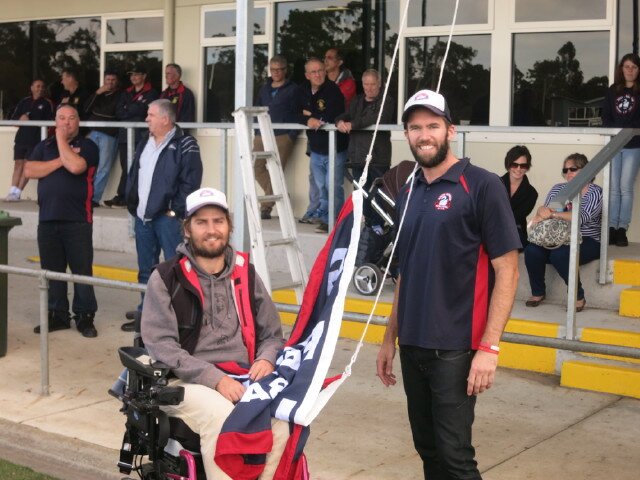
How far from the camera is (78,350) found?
9031 millimetres

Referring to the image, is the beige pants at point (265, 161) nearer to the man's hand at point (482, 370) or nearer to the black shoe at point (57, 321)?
the black shoe at point (57, 321)

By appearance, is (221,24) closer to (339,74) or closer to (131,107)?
(131,107)

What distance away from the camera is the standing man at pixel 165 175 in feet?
29.2

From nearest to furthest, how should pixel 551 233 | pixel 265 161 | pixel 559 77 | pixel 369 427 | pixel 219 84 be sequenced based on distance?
pixel 369 427 < pixel 551 233 < pixel 559 77 < pixel 265 161 < pixel 219 84

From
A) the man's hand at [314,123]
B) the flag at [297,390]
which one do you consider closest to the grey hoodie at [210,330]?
the flag at [297,390]

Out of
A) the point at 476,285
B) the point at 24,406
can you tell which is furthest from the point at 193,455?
the point at 24,406

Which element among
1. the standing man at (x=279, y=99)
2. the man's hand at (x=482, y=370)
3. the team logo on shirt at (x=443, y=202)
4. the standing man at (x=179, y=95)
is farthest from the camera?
the standing man at (x=179, y=95)

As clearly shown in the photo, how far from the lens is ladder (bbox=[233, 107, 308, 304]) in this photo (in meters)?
7.78

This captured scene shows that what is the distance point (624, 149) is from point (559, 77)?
1.45m

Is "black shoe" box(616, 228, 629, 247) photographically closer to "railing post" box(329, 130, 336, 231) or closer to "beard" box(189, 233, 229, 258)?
"railing post" box(329, 130, 336, 231)

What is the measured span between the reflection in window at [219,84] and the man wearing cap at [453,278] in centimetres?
915

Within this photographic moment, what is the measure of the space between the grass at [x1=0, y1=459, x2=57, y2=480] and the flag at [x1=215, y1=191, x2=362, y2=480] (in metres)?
1.96

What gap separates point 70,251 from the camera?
30.7 ft

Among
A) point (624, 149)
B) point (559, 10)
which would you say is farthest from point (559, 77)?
point (624, 149)
